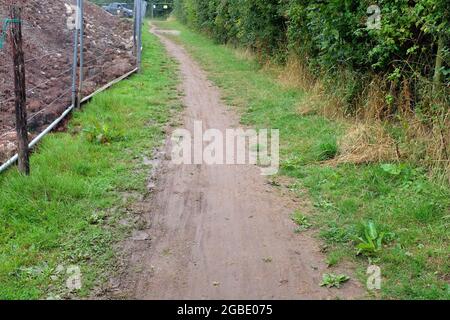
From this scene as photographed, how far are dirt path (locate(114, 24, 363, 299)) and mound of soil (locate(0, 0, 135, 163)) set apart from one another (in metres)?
2.54

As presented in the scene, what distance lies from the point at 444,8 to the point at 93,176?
4.59 metres

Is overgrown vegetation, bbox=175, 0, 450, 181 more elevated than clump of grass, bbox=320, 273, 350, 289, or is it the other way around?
overgrown vegetation, bbox=175, 0, 450, 181

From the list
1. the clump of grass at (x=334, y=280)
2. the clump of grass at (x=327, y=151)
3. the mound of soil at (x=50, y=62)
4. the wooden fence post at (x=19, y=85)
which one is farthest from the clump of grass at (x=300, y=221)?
the mound of soil at (x=50, y=62)

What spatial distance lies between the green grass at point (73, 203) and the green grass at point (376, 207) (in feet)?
6.51

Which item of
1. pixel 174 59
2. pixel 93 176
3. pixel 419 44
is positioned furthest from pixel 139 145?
pixel 174 59

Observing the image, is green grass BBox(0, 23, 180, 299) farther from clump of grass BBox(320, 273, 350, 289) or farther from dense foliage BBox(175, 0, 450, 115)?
dense foliage BBox(175, 0, 450, 115)

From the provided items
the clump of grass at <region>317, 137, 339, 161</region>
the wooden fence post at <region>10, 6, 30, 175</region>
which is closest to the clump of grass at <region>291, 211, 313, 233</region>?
the clump of grass at <region>317, 137, 339, 161</region>

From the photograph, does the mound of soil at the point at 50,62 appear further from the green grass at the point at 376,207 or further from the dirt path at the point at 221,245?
the green grass at the point at 376,207

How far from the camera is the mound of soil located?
8.17 meters

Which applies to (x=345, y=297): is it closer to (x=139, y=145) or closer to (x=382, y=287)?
(x=382, y=287)

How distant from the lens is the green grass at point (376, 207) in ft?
13.0

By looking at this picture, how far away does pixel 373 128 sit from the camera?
673cm

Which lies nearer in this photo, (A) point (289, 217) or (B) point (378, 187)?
(A) point (289, 217)

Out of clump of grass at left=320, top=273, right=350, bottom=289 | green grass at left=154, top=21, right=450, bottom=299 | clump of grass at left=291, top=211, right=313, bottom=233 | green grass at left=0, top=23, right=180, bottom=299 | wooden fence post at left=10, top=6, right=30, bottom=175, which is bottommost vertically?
green grass at left=0, top=23, right=180, bottom=299
